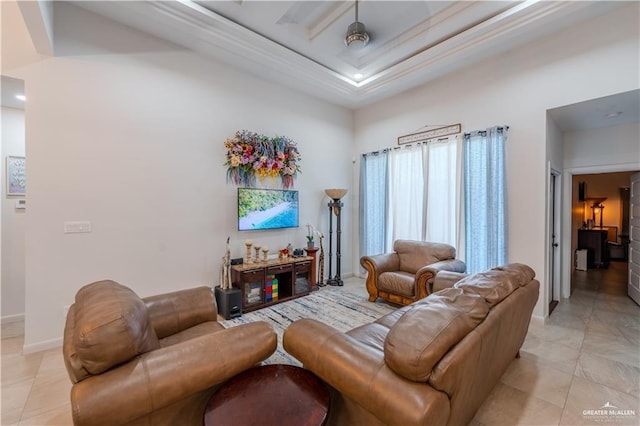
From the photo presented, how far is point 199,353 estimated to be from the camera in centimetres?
139

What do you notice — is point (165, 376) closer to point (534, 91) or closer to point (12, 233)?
point (12, 233)

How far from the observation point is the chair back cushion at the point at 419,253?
3.94m

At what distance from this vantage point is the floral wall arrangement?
12.9 ft

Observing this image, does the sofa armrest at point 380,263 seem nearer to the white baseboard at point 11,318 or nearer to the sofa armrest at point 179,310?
the sofa armrest at point 179,310

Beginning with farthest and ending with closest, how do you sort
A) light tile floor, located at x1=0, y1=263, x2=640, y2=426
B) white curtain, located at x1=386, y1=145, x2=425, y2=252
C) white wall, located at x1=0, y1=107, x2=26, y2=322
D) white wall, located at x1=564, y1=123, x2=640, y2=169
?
white curtain, located at x1=386, y1=145, x2=425, y2=252, white wall, located at x1=564, y1=123, x2=640, y2=169, white wall, located at x1=0, y1=107, x2=26, y2=322, light tile floor, located at x1=0, y1=263, x2=640, y2=426

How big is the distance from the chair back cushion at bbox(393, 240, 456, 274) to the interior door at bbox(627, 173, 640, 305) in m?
2.54

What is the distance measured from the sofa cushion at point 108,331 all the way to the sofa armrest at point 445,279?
276 cm

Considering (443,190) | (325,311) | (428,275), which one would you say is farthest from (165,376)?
(443,190)

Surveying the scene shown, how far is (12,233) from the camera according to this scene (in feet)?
10.6

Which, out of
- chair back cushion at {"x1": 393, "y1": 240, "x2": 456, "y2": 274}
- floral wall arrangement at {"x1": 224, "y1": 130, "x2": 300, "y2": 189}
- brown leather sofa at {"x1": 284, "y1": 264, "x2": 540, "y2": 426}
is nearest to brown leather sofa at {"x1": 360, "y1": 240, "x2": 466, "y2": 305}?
chair back cushion at {"x1": 393, "y1": 240, "x2": 456, "y2": 274}

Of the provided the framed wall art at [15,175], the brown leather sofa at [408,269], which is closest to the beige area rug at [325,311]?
the brown leather sofa at [408,269]

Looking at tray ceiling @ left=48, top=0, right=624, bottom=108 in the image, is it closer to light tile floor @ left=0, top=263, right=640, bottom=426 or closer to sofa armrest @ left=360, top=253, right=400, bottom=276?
sofa armrest @ left=360, top=253, right=400, bottom=276

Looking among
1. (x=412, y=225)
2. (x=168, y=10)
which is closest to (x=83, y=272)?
(x=168, y=10)

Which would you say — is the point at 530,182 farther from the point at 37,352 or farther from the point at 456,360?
the point at 37,352
